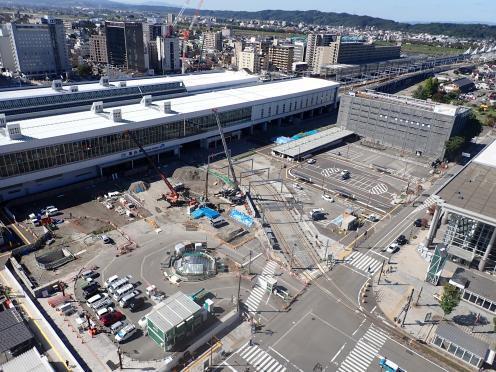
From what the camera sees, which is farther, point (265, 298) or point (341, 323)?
point (265, 298)

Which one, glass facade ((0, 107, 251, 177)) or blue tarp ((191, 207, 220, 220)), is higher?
glass facade ((0, 107, 251, 177))

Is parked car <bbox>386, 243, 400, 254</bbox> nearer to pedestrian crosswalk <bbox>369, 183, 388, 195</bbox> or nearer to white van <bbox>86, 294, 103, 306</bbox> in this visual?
pedestrian crosswalk <bbox>369, 183, 388, 195</bbox>

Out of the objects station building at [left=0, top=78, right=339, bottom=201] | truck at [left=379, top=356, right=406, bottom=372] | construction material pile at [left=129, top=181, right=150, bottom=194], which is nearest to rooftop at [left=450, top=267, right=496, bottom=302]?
truck at [left=379, top=356, right=406, bottom=372]

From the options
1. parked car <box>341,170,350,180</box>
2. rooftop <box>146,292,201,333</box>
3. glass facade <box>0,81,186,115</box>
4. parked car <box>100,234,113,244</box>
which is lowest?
parked car <box>100,234,113,244</box>

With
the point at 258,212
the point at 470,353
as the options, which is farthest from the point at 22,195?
the point at 470,353

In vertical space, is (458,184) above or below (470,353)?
above

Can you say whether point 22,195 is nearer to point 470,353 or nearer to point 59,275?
point 59,275
